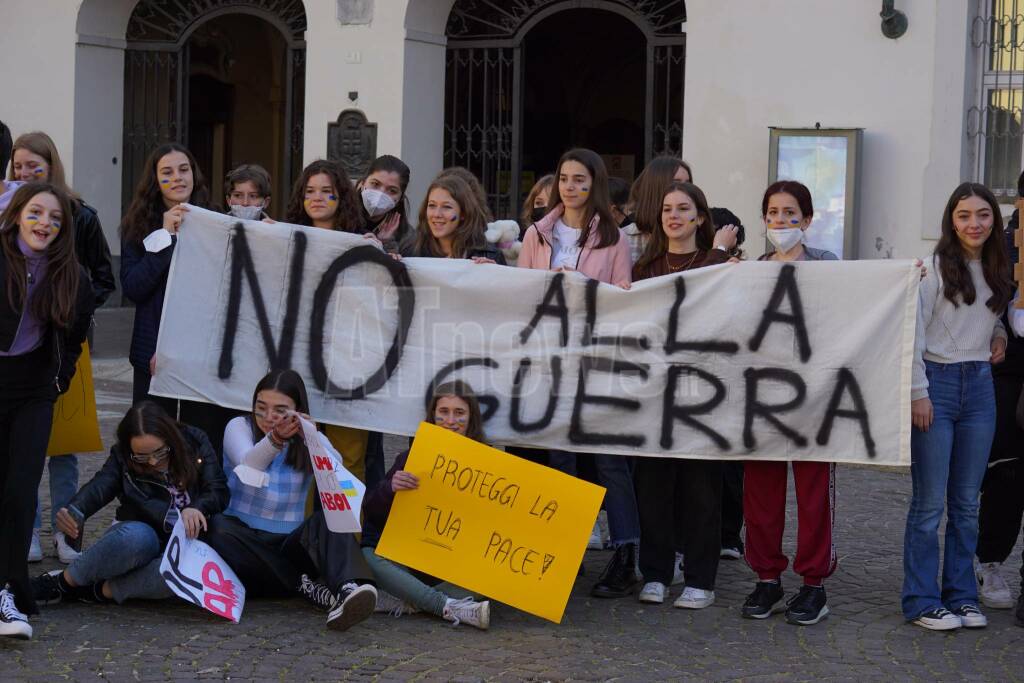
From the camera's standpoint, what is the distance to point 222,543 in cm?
611

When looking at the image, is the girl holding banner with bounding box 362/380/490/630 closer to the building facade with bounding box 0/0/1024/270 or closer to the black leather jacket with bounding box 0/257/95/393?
the black leather jacket with bounding box 0/257/95/393

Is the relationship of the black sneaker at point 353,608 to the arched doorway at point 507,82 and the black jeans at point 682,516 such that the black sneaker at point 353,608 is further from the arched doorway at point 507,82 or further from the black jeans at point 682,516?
the arched doorway at point 507,82

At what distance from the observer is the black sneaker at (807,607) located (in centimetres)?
613

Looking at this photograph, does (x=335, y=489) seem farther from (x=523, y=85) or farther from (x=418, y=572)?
(x=523, y=85)

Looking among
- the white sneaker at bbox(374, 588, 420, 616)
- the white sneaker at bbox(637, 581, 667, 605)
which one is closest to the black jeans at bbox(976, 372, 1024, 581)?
the white sneaker at bbox(637, 581, 667, 605)

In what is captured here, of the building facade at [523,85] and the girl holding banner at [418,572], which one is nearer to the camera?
the girl holding banner at [418,572]

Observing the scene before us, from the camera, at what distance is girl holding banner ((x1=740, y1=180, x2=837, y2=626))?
20.2 ft

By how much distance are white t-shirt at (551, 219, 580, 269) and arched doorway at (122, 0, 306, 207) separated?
29.7ft

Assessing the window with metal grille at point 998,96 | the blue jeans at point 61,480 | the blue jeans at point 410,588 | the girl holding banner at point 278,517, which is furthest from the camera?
the window with metal grille at point 998,96

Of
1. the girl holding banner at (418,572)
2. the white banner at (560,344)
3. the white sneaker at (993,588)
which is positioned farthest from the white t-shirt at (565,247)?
the white sneaker at (993,588)

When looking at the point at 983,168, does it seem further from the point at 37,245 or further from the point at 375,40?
the point at 37,245

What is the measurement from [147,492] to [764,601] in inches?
99.5

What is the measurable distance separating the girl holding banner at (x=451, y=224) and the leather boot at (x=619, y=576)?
1.39 meters

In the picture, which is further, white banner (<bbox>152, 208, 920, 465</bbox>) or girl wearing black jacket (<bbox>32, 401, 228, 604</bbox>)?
white banner (<bbox>152, 208, 920, 465</bbox>)
